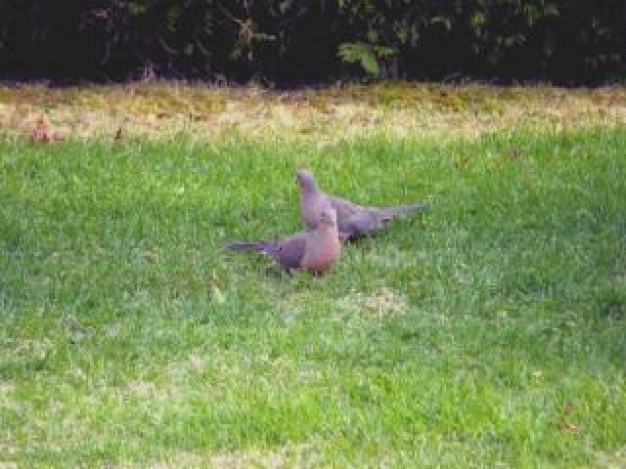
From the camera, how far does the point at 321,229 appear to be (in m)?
6.50

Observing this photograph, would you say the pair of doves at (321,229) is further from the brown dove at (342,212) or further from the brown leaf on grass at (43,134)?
the brown leaf on grass at (43,134)

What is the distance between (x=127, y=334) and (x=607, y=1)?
5818 millimetres

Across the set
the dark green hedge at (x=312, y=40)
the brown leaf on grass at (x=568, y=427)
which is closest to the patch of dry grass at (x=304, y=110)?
the dark green hedge at (x=312, y=40)

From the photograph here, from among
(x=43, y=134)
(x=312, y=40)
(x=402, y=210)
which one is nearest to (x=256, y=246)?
(x=402, y=210)

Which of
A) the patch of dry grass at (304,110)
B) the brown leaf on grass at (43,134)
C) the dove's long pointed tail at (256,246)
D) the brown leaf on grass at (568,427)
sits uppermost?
the patch of dry grass at (304,110)

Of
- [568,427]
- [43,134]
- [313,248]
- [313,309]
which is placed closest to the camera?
[568,427]

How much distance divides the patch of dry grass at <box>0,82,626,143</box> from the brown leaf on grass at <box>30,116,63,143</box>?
7cm

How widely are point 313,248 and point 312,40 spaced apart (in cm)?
472

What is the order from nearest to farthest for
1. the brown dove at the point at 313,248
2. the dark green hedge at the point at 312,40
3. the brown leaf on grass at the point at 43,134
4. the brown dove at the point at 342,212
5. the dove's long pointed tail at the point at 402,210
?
the brown dove at the point at 313,248 → the brown dove at the point at 342,212 → the dove's long pointed tail at the point at 402,210 → the brown leaf on grass at the point at 43,134 → the dark green hedge at the point at 312,40

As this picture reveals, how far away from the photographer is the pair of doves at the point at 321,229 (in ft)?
21.2

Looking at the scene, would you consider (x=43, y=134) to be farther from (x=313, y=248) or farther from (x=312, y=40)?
(x=313, y=248)

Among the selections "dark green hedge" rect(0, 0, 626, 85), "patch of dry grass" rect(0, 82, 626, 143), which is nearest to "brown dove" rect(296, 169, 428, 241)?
"patch of dry grass" rect(0, 82, 626, 143)

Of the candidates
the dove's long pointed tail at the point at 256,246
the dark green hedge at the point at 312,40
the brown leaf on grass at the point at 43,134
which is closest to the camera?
the dove's long pointed tail at the point at 256,246

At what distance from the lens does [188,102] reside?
33.3ft
